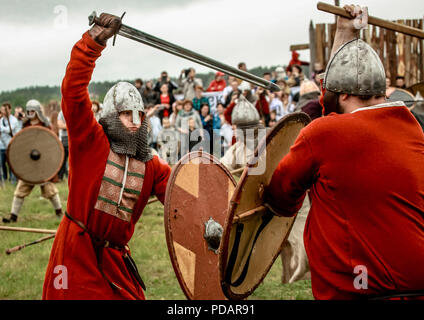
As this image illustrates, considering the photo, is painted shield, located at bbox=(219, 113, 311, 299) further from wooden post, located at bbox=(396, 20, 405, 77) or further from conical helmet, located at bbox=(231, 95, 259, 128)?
wooden post, located at bbox=(396, 20, 405, 77)

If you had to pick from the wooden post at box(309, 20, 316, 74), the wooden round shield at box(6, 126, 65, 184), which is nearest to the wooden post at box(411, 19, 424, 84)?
the wooden post at box(309, 20, 316, 74)

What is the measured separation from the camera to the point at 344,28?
3182 mm

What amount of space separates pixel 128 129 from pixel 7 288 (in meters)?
3.28

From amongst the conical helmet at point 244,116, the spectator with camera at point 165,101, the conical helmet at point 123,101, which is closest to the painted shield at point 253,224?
the conical helmet at point 123,101

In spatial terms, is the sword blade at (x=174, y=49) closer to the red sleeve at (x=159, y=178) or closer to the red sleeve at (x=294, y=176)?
the red sleeve at (x=159, y=178)

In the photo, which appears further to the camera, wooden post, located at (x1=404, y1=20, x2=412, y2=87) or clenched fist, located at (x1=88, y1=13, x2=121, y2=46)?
wooden post, located at (x1=404, y1=20, x2=412, y2=87)

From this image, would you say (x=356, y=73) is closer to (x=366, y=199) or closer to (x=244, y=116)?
(x=366, y=199)

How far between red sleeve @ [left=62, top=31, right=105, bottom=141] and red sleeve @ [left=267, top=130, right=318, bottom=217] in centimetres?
120

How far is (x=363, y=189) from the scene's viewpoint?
2369mm

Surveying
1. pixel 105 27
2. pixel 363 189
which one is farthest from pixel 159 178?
pixel 363 189

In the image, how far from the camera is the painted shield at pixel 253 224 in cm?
273

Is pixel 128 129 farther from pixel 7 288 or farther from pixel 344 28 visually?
pixel 7 288

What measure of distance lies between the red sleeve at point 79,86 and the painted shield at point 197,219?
65 cm

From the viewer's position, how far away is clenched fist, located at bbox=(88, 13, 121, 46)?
3.04 meters
